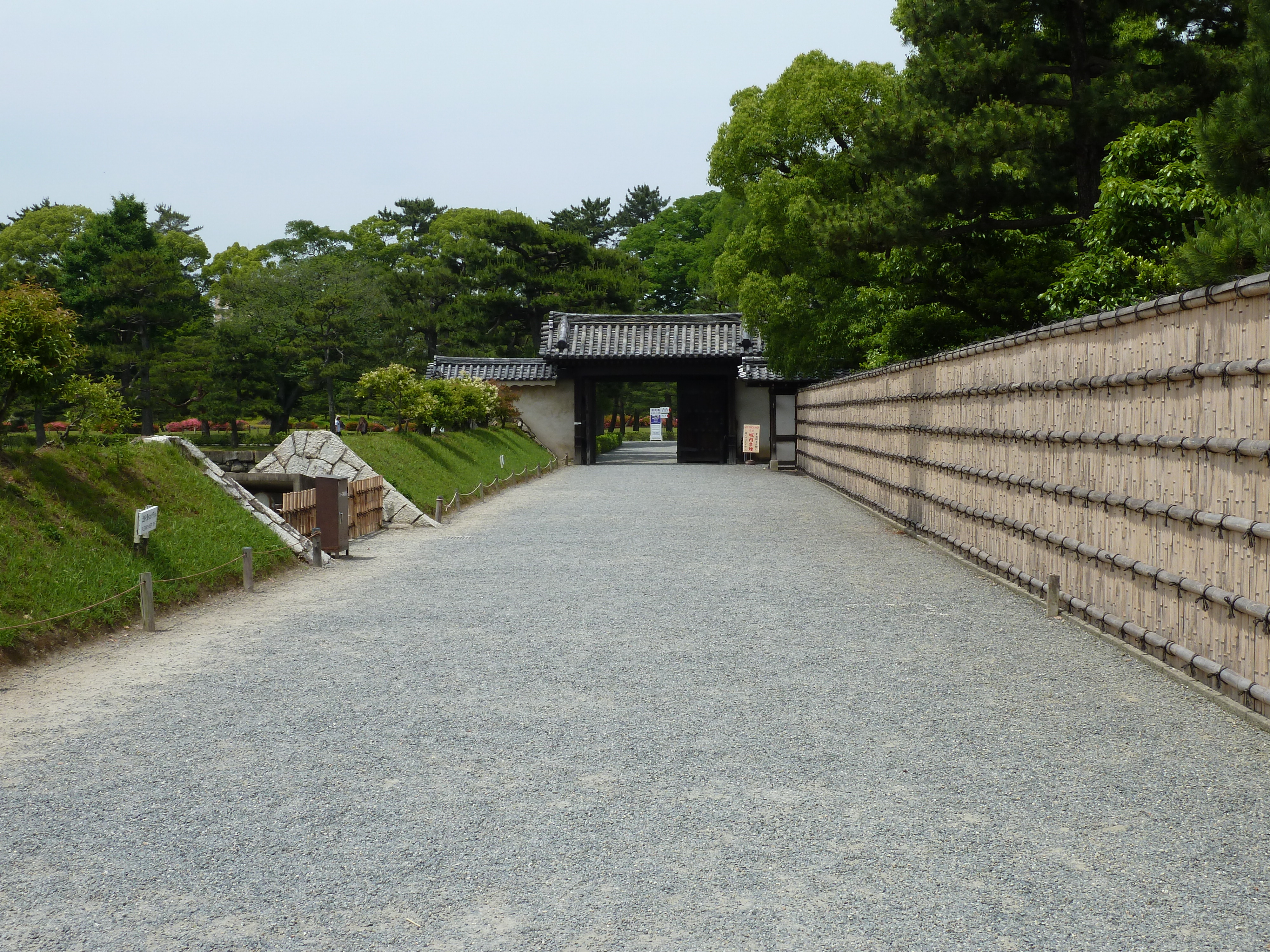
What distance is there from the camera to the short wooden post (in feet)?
26.6

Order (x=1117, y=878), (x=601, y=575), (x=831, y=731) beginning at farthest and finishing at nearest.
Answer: (x=601, y=575) < (x=831, y=731) < (x=1117, y=878)

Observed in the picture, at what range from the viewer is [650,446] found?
2064 inches

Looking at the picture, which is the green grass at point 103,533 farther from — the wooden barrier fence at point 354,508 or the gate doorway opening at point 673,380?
the gate doorway opening at point 673,380

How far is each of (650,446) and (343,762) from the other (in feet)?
157

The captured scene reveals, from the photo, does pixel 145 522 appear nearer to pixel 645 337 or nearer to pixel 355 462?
pixel 355 462

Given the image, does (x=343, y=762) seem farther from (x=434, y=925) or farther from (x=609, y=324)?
(x=609, y=324)

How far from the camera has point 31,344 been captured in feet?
28.6

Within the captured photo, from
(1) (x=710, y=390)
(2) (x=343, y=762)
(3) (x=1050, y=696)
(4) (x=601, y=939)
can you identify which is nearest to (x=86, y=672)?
(2) (x=343, y=762)

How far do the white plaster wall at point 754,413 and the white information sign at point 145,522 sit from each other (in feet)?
84.5

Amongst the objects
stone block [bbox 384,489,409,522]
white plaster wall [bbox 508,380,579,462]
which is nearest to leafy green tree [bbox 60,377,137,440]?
stone block [bbox 384,489,409,522]

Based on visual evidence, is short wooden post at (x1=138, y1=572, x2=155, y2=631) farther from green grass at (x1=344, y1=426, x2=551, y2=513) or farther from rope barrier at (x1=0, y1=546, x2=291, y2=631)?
green grass at (x1=344, y1=426, x2=551, y2=513)

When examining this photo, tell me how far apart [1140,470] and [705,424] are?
89.1 feet

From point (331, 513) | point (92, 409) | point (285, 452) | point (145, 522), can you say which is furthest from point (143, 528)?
point (285, 452)

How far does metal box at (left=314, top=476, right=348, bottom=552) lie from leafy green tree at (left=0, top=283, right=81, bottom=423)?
3.88 metres
